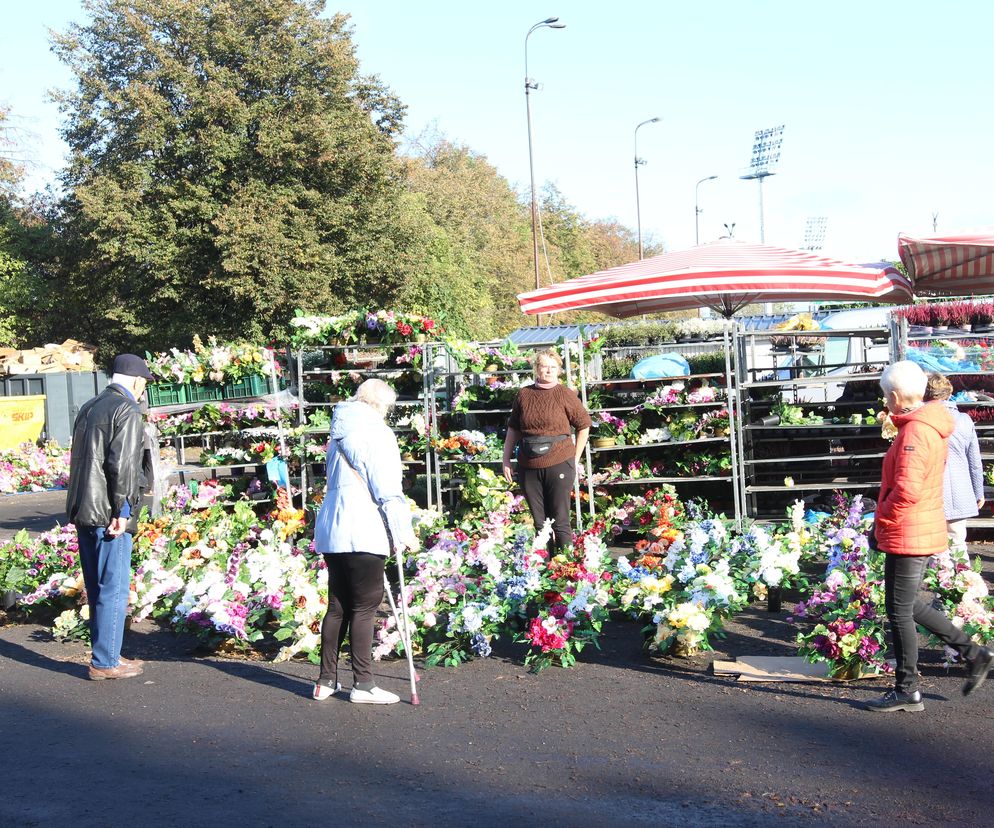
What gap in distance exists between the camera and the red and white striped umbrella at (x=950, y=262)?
9.15 meters

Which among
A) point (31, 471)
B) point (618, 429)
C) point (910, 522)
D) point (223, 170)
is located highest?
point (223, 170)

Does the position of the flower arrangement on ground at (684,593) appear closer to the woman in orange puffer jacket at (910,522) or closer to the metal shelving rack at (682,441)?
the woman in orange puffer jacket at (910,522)

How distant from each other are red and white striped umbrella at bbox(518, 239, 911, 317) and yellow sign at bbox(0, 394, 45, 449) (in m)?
16.3

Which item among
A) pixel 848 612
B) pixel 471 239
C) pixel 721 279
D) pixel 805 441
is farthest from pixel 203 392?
pixel 471 239

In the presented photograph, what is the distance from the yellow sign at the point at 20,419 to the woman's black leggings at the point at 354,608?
18548mm

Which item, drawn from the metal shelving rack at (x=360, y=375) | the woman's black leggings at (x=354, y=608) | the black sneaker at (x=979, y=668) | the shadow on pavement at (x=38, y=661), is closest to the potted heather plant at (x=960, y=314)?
the metal shelving rack at (x=360, y=375)

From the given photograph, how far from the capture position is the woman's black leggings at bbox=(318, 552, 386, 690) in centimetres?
549

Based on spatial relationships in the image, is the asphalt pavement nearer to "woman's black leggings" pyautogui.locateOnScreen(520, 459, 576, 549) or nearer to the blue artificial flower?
the blue artificial flower

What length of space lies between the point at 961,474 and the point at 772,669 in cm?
197

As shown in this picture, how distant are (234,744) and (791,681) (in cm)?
304

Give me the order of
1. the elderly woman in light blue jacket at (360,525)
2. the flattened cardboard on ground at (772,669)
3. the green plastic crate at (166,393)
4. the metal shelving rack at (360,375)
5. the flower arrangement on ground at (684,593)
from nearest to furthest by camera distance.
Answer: the elderly woman in light blue jacket at (360,525), the flattened cardboard on ground at (772,669), the flower arrangement on ground at (684,593), the metal shelving rack at (360,375), the green plastic crate at (166,393)

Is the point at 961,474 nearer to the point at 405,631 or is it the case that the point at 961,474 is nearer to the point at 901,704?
the point at 901,704

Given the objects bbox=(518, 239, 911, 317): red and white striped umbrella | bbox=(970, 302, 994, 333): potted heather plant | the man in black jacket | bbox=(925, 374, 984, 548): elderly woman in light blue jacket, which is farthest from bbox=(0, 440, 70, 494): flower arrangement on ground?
bbox=(925, 374, 984, 548): elderly woman in light blue jacket

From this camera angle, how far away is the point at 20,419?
72.7 ft
